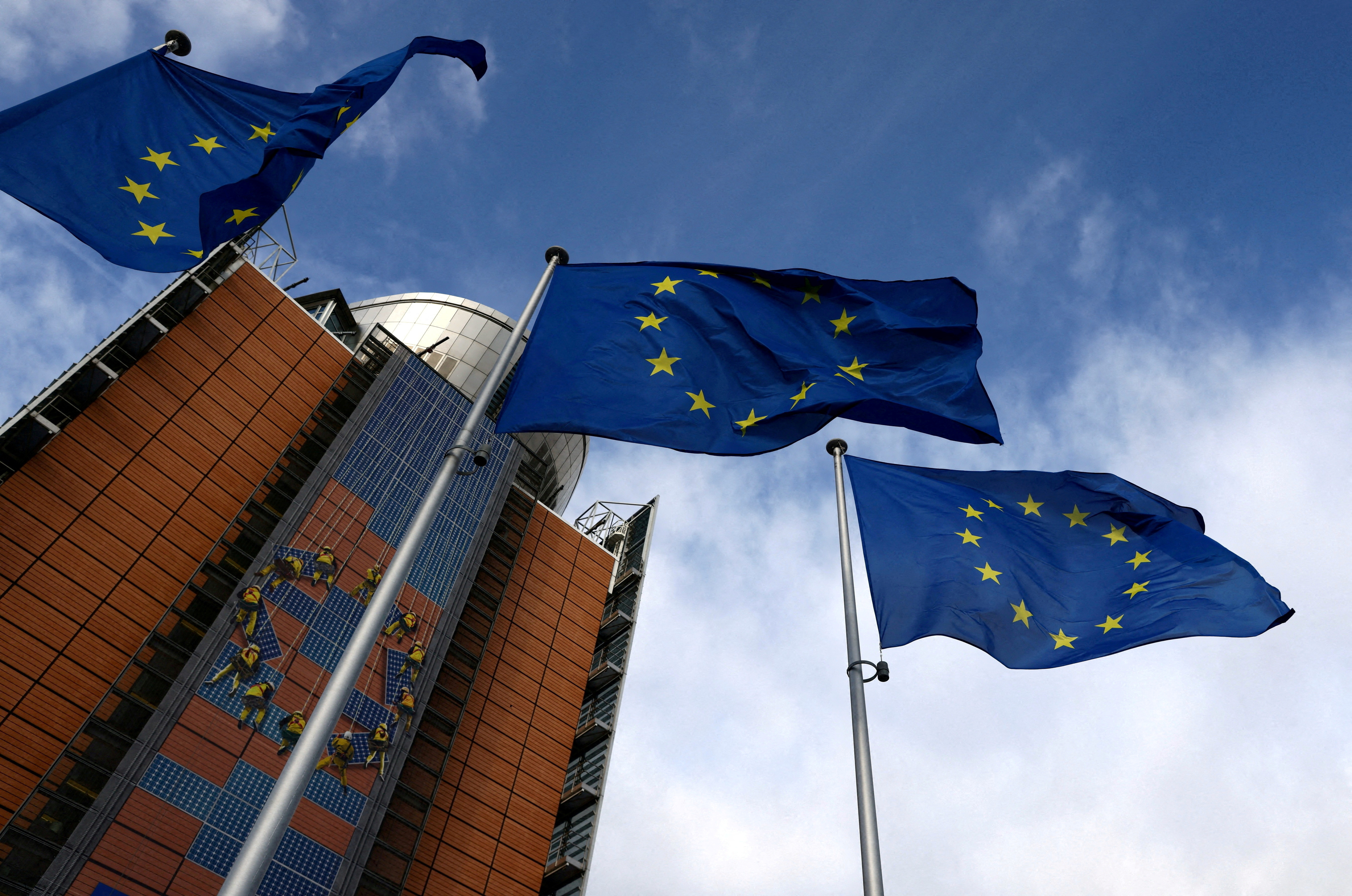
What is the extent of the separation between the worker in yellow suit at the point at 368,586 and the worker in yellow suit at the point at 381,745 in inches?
205

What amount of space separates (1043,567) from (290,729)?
26.7 meters

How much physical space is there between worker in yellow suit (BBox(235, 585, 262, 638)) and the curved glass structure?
81.3 feet

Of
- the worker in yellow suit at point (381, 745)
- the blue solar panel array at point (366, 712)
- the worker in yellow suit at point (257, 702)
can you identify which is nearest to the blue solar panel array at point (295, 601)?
the worker in yellow suit at point (257, 702)

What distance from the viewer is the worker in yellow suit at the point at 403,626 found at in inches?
1496

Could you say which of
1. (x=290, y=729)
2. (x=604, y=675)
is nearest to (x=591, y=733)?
(x=604, y=675)

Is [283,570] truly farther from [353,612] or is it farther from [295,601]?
[353,612]

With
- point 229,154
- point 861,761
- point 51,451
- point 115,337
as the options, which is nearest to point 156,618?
point 51,451

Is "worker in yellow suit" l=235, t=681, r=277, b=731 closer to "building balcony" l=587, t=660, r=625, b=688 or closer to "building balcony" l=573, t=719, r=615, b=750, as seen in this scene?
"building balcony" l=573, t=719, r=615, b=750

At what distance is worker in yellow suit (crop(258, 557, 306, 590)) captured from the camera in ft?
113

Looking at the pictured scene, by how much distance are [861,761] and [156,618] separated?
29187 millimetres

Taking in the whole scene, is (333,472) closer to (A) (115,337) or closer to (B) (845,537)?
(A) (115,337)

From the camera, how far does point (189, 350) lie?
39281mm

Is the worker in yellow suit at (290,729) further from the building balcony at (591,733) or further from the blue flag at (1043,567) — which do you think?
the blue flag at (1043,567)

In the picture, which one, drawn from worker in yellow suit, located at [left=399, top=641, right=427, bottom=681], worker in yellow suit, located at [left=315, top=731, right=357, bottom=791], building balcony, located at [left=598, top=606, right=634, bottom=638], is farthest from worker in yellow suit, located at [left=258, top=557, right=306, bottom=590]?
building balcony, located at [left=598, top=606, right=634, bottom=638]
